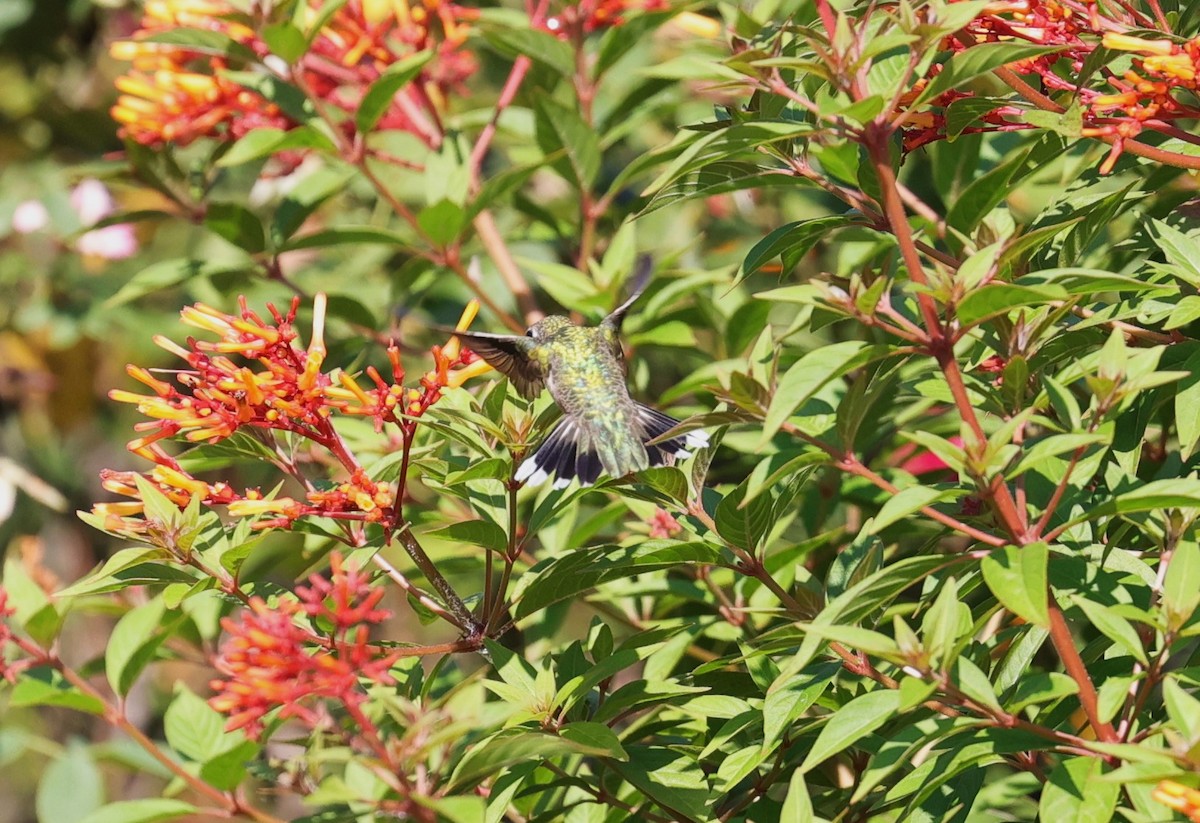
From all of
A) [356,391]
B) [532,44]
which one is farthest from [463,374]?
[532,44]

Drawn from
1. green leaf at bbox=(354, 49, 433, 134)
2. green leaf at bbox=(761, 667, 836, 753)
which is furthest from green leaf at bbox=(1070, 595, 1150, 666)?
green leaf at bbox=(354, 49, 433, 134)

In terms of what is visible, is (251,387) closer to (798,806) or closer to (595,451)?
(595,451)

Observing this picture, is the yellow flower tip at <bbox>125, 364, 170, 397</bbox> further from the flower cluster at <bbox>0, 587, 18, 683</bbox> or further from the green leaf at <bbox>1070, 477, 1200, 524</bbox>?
the green leaf at <bbox>1070, 477, 1200, 524</bbox>

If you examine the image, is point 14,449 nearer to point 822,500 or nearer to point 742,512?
point 822,500

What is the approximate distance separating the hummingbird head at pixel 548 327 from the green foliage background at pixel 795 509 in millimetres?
121

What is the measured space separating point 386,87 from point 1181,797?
52.3 inches

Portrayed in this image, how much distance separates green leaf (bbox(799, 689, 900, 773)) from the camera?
1013mm

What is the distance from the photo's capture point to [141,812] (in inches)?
57.1

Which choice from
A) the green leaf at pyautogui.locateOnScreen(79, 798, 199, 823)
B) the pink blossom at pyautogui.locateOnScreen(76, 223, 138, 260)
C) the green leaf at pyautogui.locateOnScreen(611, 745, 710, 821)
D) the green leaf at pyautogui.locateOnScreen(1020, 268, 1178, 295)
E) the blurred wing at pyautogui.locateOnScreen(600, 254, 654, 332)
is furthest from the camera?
the pink blossom at pyautogui.locateOnScreen(76, 223, 138, 260)

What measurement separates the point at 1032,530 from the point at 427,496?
58.6 inches

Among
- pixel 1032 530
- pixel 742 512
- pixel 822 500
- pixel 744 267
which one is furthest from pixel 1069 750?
pixel 822 500

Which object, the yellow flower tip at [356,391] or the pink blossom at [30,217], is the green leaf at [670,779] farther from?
the pink blossom at [30,217]

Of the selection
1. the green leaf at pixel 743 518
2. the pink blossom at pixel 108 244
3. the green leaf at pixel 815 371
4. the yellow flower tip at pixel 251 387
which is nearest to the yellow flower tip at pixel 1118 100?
the green leaf at pixel 815 371

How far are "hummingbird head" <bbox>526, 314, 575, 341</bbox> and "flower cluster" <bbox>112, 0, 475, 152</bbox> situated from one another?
18.8 inches
